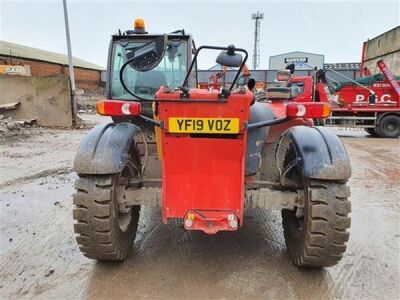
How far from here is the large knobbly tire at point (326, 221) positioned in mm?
2400

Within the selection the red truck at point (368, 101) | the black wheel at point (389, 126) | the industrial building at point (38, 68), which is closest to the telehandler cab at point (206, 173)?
the red truck at point (368, 101)

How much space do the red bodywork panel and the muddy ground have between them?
1.62 ft

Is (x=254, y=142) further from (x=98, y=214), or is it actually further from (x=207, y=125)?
(x=98, y=214)

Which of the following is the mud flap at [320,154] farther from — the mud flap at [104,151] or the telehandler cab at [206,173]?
the mud flap at [104,151]

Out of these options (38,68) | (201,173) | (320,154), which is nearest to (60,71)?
(38,68)

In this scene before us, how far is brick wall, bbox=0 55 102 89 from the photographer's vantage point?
25267mm

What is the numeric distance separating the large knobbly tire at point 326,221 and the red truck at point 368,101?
1047 centimetres

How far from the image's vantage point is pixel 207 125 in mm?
2340

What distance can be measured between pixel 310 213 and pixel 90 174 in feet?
4.99

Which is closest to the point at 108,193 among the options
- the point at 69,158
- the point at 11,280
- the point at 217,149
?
the point at 217,149

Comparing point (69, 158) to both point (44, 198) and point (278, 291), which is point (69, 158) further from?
point (278, 291)

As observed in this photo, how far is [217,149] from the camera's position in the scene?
2.43 m

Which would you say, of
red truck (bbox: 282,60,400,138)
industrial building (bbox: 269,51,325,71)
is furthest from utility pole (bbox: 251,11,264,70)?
red truck (bbox: 282,60,400,138)

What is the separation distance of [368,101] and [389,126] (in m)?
1.11
